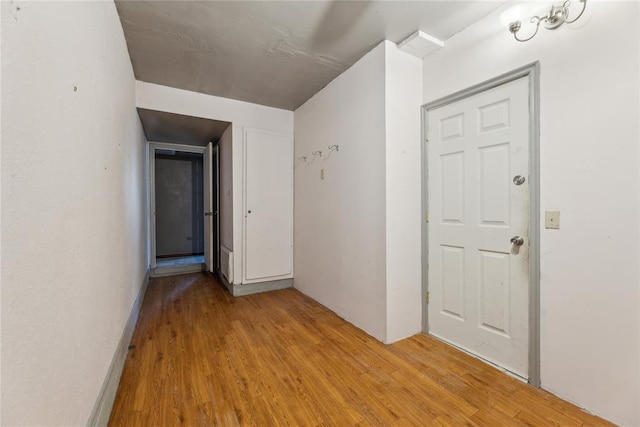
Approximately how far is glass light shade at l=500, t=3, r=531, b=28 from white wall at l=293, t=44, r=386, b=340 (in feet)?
2.68

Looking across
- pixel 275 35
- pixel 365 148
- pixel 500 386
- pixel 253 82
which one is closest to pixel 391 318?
pixel 500 386

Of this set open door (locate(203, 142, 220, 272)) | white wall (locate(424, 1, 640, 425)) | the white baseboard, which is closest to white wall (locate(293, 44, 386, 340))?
white wall (locate(424, 1, 640, 425))

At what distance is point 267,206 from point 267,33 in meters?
1.97

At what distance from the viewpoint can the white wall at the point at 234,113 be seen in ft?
9.66

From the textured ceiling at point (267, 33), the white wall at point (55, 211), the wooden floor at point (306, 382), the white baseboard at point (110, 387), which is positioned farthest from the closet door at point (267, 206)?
the white wall at point (55, 211)

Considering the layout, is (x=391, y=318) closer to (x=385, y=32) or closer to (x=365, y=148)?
(x=365, y=148)

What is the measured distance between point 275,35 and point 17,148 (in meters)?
1.92

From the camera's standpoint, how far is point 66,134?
98 centimetres

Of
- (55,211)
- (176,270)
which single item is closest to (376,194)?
(55,211)

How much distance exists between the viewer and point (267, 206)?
11.6 ft

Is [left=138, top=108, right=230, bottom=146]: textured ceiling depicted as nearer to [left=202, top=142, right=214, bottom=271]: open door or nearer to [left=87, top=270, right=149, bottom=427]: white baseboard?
[left=202, top=142, right=214, bottom=271]: open door

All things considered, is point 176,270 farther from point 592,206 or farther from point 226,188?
point 592,206

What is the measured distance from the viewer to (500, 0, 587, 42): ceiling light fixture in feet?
5.01

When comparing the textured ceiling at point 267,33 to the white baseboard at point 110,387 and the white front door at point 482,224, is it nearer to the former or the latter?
the white front door at point 482,224
